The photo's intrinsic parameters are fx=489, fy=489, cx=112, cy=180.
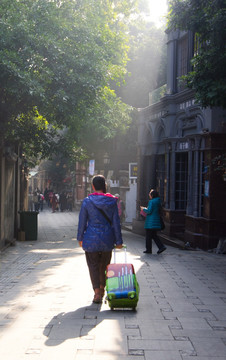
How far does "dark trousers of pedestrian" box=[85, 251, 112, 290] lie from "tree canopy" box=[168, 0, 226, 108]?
12.9 ft

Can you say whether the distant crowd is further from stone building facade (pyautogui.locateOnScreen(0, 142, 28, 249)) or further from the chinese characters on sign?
stone building facade (pyautogui.locateOnScreen(0, 142, 28, 249))

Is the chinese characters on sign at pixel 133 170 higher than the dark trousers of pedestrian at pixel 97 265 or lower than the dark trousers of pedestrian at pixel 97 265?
higher

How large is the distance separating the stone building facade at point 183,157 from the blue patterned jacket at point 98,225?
16.4ft

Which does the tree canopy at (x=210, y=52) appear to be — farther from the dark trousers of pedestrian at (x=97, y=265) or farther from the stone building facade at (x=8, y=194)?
the stone building facade at (x=8, y=194)

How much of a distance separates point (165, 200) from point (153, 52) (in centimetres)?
1744

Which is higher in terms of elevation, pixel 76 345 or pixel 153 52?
pixel 153 52

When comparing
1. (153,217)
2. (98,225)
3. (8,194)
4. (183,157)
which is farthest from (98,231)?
(183,157)

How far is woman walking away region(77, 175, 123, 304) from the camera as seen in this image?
6.63 metres

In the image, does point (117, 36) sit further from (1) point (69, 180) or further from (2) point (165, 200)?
(1) point (69, 180)

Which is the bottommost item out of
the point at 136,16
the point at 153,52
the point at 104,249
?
the point at 104,249

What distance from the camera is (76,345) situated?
4820mm

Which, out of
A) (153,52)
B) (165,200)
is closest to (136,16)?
(153,52)

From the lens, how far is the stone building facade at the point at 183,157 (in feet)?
45.1

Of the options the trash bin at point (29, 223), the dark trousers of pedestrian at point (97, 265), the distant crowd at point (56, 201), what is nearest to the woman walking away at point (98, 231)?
the dark trousers of pedestrian at point (97, 265)
